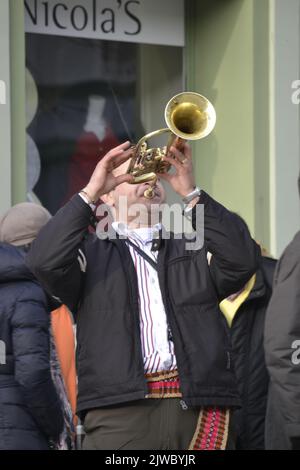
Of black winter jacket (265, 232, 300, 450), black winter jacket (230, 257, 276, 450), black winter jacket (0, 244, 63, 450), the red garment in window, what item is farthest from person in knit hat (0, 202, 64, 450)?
the red garment in window

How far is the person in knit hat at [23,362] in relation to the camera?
4.60 metres

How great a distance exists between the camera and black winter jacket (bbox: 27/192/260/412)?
394 cm

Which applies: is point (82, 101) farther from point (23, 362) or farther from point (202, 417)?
point (202, 417)

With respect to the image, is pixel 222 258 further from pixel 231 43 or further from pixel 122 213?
pixel 231 43

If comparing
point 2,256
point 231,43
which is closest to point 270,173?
point 231,43

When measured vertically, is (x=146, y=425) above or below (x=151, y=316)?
below

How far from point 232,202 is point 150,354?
3395 mm

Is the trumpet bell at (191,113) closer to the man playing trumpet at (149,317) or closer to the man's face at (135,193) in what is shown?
the man playing trumpet at (149,317)

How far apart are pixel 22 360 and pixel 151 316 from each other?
810 mm

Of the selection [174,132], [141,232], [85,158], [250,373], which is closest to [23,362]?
[141,232]

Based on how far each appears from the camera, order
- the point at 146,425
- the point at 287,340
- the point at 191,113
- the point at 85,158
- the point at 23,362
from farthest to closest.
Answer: the point at 85,158, the point at 23,362, the point at 191,113, the point at 146,425, the point at 287,340

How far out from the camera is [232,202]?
23.8 ft

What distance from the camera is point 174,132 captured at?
4102 millimetres

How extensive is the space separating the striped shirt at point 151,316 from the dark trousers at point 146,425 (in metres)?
0.14
